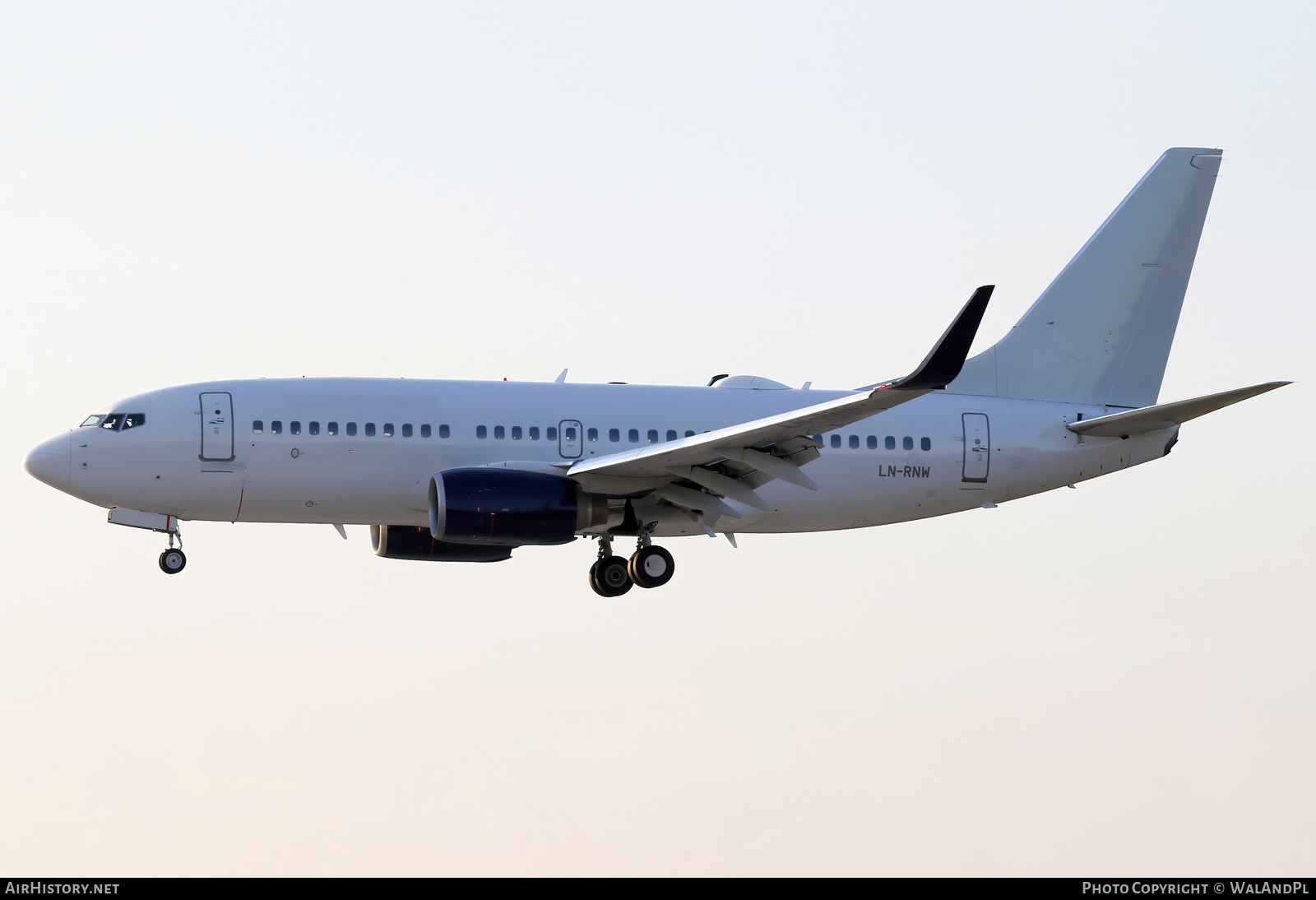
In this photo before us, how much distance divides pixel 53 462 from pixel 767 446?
15.0m

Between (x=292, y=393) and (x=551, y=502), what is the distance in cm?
612

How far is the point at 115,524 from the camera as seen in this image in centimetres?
3588

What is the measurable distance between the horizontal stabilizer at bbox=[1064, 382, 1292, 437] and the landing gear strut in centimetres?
1107

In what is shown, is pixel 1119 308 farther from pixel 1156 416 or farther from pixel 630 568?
pixel 630 568

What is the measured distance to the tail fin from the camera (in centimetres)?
4175

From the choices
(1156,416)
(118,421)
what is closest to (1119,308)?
(1156,416)

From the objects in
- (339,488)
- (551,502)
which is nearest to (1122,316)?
(551,502)

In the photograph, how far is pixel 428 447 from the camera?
3600 cm

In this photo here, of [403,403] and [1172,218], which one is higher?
[1172,218]

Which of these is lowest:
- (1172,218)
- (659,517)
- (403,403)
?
(659,517)

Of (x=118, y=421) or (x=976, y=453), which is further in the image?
(x=976, y=453)

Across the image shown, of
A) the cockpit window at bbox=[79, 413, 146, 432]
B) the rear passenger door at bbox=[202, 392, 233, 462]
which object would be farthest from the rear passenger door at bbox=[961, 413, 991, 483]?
the cockpit window at bbox=[79, 413, 146, 432]

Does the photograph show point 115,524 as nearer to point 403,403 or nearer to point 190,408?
point 190,408

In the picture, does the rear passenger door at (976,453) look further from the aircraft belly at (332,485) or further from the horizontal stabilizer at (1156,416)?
the aircraft belly at (332,485)
